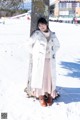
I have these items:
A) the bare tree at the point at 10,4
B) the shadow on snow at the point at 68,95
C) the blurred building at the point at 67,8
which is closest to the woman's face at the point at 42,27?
the shadow on snow at the point at 68,95

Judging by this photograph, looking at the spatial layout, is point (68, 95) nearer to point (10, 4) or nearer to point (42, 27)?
point (42, 27)

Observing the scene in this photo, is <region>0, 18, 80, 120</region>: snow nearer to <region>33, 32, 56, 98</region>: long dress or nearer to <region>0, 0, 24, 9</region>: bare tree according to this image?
<region>33, 32, 56, 98</region>: long dress

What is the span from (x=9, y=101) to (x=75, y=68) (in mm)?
4581

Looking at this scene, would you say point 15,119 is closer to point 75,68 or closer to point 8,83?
point 8,83

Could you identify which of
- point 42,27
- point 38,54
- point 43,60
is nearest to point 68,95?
point 43,60

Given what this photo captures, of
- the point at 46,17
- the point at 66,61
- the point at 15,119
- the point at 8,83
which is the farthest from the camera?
the point at 66,61

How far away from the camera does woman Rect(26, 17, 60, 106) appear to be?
7648 millimetres

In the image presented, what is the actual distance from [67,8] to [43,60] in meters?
74.5

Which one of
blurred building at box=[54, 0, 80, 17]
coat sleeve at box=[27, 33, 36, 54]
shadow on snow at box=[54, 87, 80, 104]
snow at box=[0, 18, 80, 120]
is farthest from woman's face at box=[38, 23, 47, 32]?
blurred building at box=[54, 0, 80, 17]

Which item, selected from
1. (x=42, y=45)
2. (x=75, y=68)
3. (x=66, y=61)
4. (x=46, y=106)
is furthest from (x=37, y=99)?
(x=66, y=61)

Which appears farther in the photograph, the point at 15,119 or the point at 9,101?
the point at 9,101

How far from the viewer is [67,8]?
267ft

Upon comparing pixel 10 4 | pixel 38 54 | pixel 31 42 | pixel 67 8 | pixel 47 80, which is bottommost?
pixel 67 8

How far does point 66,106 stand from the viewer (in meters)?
7.75
